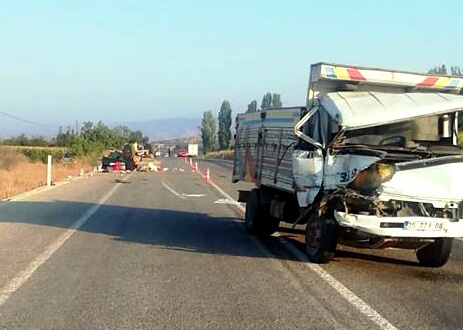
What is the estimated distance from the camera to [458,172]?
29.0 feet

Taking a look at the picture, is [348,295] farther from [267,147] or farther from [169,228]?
[169,228]

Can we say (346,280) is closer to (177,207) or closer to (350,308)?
(350,308)

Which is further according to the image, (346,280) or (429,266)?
(429,266)

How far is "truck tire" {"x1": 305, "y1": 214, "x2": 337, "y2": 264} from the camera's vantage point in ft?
29.9

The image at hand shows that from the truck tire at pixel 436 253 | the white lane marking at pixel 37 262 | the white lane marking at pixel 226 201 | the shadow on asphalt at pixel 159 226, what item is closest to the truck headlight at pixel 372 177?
the truck tire at pixel 436 253

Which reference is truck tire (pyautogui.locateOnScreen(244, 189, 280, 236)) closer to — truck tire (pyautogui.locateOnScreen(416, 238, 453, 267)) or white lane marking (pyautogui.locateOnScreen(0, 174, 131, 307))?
truck tire (pyautogui.locateOnScreen(416, 238, 453, 267))

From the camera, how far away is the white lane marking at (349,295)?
6.36 metres

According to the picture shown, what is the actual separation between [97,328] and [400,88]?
6549 millimetres

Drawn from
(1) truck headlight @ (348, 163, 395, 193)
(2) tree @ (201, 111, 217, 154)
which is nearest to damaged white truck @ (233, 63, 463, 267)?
(1) truck headlight @ (348, 163, 395, 193)

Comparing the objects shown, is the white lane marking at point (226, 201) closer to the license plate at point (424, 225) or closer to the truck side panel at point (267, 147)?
the truck side panel at point (267, 147)

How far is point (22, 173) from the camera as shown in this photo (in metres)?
39.4

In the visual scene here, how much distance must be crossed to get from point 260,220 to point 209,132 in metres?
132

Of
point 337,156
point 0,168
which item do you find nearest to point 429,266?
point 337,156

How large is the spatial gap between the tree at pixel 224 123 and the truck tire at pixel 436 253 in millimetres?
116976
